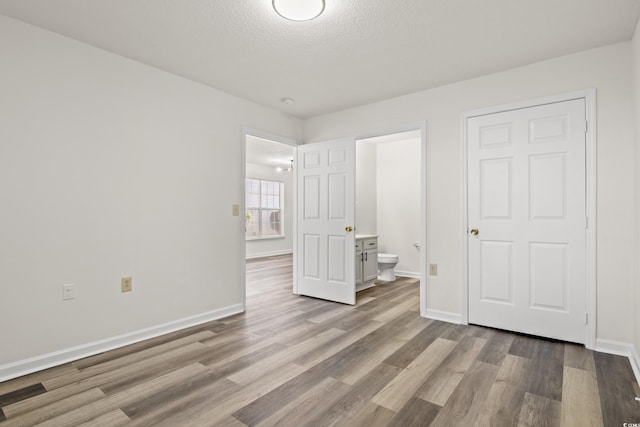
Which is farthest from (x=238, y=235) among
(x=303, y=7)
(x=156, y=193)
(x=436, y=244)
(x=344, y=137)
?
(x=303, y=7)

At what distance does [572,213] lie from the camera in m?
2.83

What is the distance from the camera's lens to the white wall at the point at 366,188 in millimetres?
5840

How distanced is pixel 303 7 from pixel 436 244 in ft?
8.41

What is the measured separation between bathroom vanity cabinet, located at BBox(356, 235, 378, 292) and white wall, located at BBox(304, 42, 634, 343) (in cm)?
135

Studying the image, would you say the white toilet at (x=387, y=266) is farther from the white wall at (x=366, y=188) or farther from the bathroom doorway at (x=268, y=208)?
the bathroom doorway at (x=268, y=208)

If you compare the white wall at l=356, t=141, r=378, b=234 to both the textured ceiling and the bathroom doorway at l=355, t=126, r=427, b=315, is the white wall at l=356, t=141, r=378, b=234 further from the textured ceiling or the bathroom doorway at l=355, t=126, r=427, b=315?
the textured ceiling

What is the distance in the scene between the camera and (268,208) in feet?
30.7

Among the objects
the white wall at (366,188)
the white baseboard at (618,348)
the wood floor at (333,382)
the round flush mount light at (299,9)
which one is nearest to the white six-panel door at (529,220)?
the white baseboard at (618,348)

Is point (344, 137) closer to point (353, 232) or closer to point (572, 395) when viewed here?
point (353, 232)

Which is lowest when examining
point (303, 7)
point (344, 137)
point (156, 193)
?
point (156, 193)

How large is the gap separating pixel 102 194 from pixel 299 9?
210 centimetres

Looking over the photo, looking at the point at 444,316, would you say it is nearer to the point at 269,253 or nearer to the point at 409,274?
the point at 409,274

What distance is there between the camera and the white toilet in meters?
5.47

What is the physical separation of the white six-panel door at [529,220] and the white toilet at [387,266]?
2153mm
